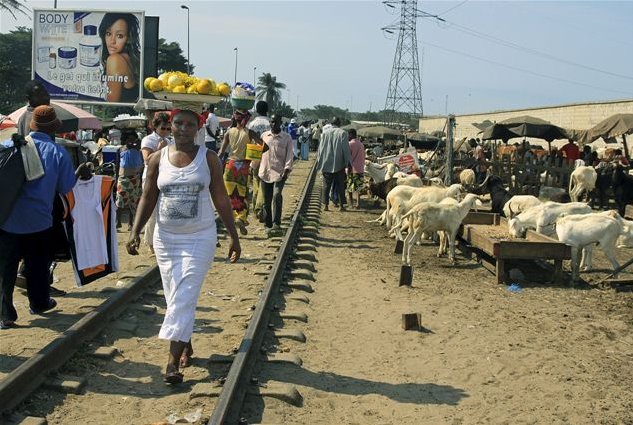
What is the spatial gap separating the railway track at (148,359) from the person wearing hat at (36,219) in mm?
471

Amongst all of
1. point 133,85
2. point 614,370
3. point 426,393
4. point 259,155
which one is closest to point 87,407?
point 426,393

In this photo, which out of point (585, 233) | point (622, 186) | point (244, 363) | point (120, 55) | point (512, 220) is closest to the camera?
point (244, 363)

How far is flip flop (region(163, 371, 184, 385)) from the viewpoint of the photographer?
5152 millimetres

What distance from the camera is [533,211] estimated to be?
11.0 meters

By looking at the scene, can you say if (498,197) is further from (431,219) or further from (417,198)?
(431,219)

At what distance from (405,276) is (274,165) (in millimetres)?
3939

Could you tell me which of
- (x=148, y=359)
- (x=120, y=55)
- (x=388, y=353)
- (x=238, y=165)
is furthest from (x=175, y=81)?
(x=120, y=55)

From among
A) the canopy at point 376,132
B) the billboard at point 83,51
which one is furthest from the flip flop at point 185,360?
the canopy at point 376,132

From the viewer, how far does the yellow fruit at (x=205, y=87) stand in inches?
293

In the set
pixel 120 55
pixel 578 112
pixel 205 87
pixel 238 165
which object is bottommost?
pixel 238 165

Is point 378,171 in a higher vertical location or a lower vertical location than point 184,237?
higher

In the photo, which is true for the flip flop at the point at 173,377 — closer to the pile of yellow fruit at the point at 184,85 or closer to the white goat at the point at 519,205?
the pile of yellow fruit at the point at 184,85

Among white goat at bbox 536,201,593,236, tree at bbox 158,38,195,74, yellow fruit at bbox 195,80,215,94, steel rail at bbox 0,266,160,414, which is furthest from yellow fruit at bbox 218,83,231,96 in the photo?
tree at bbox 158,38,195,74

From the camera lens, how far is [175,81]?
753 centimetres
